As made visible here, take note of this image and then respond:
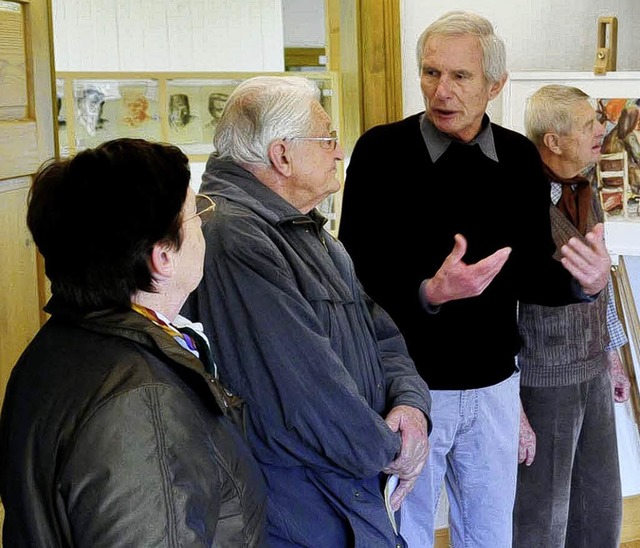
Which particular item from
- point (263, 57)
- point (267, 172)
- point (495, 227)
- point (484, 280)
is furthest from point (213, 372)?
point (263, 57)

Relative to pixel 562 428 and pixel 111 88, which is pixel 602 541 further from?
pixel 111 88

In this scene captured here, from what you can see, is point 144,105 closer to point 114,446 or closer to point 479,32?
point 479,32

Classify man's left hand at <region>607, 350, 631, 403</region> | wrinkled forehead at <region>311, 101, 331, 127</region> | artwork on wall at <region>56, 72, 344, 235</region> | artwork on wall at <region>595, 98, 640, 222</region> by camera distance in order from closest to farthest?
wrinkled forehead at <region>311, 101, 331, 127</region> → man's left hand at <region>607, 350, 631, 403</region> → artwork on wall at <region>595, 98, 640, 222</region> → artwork on wall at <region>56, 72, 344, 235</region>

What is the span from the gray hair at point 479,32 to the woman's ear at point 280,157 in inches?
28.2

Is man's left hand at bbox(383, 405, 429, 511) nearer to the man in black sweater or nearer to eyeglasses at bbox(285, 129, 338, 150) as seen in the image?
the man in black sweater

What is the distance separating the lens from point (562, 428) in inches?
105

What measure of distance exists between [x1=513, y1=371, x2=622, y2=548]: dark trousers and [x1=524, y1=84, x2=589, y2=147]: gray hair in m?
0.69

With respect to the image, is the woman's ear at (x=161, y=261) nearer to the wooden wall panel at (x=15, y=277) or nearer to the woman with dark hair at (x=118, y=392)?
the woman with dark hair at (x=118, y=392)

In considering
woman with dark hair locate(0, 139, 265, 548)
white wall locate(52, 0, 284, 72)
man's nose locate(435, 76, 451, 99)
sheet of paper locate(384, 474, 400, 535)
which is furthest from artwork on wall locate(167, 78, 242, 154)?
woman with dark hair locate(0, 139, 265, 548)

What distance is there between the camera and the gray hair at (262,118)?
1.80 m

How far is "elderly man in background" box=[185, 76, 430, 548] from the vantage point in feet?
5.65

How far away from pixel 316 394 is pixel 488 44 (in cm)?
106

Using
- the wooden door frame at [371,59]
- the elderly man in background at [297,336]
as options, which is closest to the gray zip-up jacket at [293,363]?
the elderly man in background at [297,336]

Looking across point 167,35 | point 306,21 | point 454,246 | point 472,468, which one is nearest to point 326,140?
point 454,246
